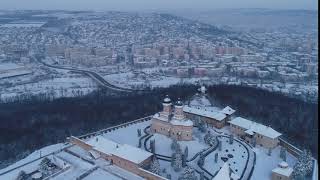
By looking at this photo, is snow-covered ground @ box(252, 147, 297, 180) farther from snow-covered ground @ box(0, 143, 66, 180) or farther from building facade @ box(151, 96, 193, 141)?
snow-covered ground @ box(0, 143, 66, 180)

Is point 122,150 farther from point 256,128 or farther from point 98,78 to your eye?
point 98,78

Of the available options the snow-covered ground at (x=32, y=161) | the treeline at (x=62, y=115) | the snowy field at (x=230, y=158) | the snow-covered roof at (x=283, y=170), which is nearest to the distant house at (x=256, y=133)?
the snowy field at (x=230, y=158)

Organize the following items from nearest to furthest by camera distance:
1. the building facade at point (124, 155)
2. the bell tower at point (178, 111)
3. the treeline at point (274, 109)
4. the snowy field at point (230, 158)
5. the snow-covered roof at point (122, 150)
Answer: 1. the building facade at point (124, 155)
2. the snow-covered roof at point (122, 150)
3. the snowy field at point (230, 158)
4. the bell tower at point (178, 111)
5. the treeline at point (274, 109)

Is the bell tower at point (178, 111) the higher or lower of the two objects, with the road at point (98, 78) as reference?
higher

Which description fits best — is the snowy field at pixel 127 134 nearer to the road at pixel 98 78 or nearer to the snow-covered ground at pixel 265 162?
the snow-covered ground at pixel 265 162

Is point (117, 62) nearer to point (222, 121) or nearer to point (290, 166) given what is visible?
point (222, 121)

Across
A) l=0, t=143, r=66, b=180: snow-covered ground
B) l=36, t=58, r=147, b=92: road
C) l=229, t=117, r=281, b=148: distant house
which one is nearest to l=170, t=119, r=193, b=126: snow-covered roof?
l=229, t=117, r=281, b=148: distant house

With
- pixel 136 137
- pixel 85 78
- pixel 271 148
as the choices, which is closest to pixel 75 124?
pixel 136 137
